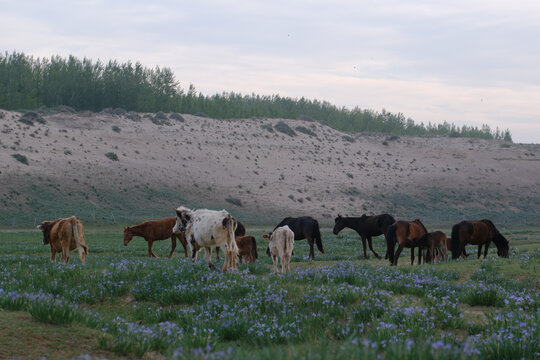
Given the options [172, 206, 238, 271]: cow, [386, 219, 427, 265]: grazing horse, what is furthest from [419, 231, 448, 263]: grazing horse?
[172, 206, 238, 271]: cow

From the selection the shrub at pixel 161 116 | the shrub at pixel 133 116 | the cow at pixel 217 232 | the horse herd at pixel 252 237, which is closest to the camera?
the cow at pixel 217 232

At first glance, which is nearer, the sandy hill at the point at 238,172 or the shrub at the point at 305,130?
the sandy hill at the point at 238,172

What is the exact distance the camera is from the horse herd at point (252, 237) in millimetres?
15414

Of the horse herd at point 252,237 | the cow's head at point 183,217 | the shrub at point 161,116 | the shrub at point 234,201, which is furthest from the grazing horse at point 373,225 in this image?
the shrub at point 161,116

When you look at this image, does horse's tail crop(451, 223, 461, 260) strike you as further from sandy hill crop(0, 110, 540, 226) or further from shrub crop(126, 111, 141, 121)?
shrub crop(126, 111, 141, 121)

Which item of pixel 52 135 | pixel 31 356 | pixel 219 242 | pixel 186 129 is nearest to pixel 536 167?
pixel 186 129

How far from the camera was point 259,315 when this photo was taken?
31.2ft

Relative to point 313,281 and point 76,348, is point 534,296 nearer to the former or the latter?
point 313,281

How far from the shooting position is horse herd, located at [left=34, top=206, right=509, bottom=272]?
1541 cm

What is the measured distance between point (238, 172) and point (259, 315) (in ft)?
279

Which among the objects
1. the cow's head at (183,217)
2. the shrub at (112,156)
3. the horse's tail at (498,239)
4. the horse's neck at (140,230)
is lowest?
the horse's neck at (140,230)

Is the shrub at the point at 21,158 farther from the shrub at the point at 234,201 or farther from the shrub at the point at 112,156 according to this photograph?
the shrub at the point at 234,201

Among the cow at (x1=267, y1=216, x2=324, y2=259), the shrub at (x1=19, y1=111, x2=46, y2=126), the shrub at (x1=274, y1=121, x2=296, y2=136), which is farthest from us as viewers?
the shrub at (x1=274, y1=121, x2=296, y2=136)

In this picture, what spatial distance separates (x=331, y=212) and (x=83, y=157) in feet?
117
